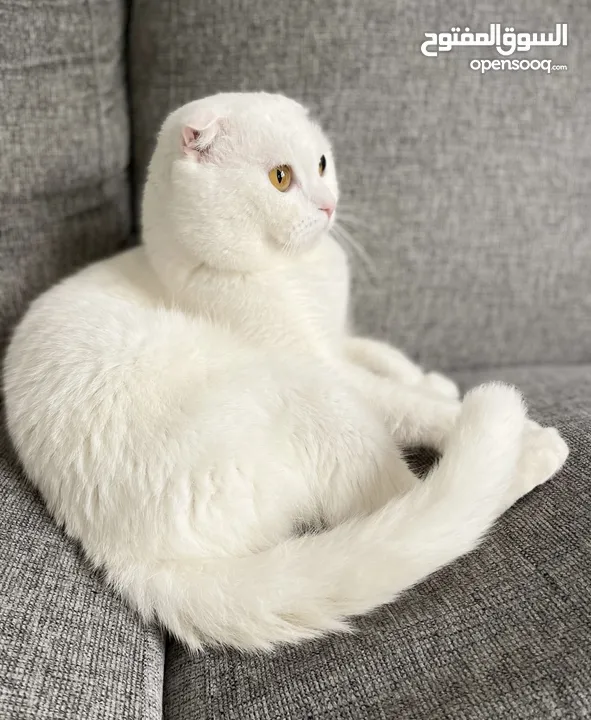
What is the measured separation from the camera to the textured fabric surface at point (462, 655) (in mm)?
620

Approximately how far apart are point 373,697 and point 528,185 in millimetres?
950

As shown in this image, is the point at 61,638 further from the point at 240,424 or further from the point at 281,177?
the point at 281,177

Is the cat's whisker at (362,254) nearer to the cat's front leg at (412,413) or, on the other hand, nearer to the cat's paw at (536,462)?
the cat's front leg at (412,413)

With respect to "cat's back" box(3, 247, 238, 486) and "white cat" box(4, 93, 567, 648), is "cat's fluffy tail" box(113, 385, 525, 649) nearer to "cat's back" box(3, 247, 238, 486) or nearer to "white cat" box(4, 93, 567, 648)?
"white cat" box(4, 93, 567, 648)

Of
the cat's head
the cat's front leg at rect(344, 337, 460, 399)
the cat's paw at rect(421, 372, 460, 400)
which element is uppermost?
the cat's head

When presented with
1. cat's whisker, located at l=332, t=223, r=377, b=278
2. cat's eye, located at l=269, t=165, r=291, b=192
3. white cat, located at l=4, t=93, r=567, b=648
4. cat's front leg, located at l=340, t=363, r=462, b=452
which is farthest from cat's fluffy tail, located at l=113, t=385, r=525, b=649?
cat's whisker, located at l=332, t=223, r=377, b=278

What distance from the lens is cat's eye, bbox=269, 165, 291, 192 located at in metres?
0.88

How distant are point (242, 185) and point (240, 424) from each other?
1.07 feet

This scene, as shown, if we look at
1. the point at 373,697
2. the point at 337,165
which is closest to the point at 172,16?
the point at 337,165

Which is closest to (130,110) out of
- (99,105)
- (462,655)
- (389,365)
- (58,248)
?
(99,105)

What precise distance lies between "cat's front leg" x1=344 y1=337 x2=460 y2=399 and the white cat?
10 centimetres

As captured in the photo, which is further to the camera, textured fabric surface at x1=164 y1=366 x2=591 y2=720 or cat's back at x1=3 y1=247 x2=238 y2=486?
cat's back at x1=3 y1=247 x2=238 y2=486

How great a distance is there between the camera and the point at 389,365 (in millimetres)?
1070

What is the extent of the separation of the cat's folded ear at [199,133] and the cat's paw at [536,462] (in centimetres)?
57
